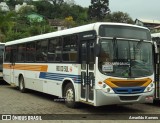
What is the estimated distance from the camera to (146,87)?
38.1ft

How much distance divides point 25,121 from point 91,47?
312cm

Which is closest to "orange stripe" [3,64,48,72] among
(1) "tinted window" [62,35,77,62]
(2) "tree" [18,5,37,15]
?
(1) "tinted window" [62,35,77,62]

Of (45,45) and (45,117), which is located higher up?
(45,45)

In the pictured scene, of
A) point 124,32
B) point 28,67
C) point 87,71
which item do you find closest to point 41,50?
point 28,67

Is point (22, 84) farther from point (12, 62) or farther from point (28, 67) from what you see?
point (12, 62)

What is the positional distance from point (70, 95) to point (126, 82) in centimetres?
230

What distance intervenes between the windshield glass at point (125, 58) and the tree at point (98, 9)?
3880 inches

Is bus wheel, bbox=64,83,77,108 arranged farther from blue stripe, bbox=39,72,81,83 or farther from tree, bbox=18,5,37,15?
tree, bbox=18,5,37,15

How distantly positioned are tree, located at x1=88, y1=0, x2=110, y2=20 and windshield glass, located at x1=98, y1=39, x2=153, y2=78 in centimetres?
9856

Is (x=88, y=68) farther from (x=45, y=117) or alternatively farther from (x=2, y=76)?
(x=2, y=76)

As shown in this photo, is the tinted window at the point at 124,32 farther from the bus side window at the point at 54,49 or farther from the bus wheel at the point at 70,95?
the bus side window at the point at 54,49

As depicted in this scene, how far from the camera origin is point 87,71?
456 inches

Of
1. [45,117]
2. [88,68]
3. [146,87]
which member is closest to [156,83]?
[146,87]

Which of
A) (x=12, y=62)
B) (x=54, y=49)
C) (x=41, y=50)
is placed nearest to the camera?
(x=54, y=49)
